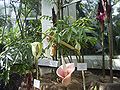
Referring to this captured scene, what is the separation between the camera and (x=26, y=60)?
2.02m

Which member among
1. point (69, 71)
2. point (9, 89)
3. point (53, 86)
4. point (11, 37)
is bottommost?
point (9, 89)

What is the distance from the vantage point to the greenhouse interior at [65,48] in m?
1.58

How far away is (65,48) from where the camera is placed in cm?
168

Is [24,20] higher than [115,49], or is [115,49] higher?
[24,20]

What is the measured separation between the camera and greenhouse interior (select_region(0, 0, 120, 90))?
1575 mm

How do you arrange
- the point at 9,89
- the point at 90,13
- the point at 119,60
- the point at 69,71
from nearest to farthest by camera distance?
1. the point at 69,71
2. the point at 119,60
3. the point at 90,13
4. the point at 9,89

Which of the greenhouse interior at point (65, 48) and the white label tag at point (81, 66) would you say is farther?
the greenhouse interior at point (65, 48)

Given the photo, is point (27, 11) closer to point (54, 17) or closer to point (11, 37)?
point (11, 37)

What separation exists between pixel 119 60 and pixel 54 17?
0.73 m

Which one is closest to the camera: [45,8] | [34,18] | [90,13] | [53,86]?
[53,86]

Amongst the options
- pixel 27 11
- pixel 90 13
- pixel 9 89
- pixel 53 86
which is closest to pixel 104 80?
pixel 53 86

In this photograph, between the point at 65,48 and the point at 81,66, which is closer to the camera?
the point at 81,66

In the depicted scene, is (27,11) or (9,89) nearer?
(9,89)

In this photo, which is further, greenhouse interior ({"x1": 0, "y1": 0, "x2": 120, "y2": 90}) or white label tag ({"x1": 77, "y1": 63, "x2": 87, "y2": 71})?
greenhouse interior ({"x1": 0, "y1": 0, "x2": 120, "y2": 90})
